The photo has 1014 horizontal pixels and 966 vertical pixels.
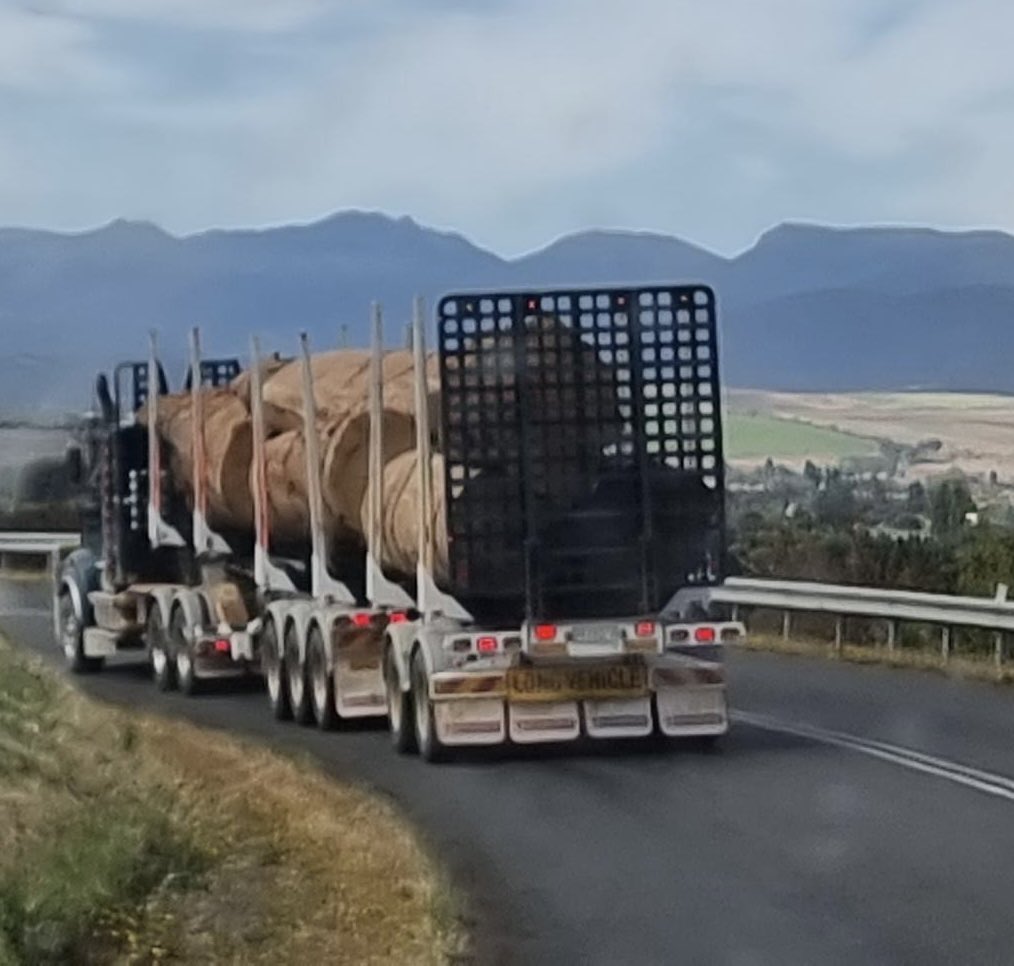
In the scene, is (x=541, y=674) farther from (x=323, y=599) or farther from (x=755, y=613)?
(x=755, y=613)

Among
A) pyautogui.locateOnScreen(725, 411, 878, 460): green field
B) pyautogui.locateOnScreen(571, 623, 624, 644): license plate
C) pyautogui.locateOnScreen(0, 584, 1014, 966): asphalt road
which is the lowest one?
pyautogui.locateOnScreen(0, 584, 1014, 966): asphalt road

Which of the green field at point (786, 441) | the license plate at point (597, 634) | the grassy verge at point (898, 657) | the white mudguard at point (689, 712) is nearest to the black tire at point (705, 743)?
the white mudguard at point (689, 712)

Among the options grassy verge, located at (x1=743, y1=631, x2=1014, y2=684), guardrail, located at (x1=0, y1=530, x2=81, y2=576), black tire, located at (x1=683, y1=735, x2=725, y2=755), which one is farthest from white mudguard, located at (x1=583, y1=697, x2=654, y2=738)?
guardrail, located at (x1=0, y1=530, x2=81, y2=576)

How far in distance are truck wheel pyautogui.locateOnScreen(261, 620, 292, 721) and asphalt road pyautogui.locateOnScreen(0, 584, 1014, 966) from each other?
0.51 feet

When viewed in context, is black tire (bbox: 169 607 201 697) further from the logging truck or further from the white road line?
the white road line

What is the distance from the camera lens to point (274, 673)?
21.7 meters

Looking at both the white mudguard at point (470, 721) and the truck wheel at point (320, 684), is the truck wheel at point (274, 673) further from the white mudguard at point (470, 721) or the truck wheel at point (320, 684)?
the white mudguard at point (470, 721)

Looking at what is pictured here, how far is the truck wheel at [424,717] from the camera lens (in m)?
18.0

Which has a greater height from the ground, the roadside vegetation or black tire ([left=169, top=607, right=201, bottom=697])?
the roadside vegetation

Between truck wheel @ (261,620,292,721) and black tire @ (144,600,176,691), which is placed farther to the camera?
black tire @ (144,600,176,691)

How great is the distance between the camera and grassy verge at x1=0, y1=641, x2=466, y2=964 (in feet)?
34.4

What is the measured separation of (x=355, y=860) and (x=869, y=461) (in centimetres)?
1496

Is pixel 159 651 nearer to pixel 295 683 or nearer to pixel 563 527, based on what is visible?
pixel 295 683

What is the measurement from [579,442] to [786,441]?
7.36m
